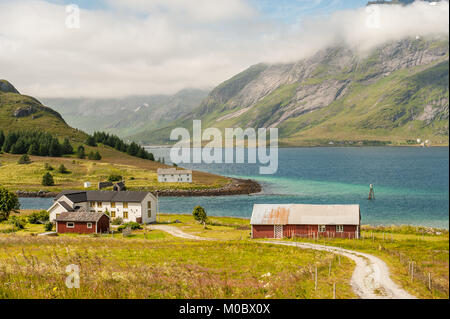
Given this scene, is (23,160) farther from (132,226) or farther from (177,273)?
(177,273)

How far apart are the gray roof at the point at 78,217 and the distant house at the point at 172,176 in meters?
84.6

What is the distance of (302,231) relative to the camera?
5778 centimetres

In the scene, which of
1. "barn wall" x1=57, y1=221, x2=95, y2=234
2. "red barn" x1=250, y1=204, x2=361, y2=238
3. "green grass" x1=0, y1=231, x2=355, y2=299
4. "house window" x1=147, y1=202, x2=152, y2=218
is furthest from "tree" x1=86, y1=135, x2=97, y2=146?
"green grass" x1=0, y1=231, x2=355, y2=299

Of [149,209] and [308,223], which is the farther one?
[149,209]

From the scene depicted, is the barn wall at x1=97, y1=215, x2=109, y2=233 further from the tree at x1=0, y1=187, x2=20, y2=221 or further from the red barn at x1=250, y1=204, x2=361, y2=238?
the red barn at x1=250, y1=204, x2=361, y2=238

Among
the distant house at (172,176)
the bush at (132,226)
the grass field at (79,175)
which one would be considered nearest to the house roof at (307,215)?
the bush at (132,226)

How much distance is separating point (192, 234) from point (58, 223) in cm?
2154

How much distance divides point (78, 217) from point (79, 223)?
3.27 feet

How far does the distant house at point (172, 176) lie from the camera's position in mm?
146500

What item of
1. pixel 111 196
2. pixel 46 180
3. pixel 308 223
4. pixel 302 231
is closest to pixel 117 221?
pixel 111 196
